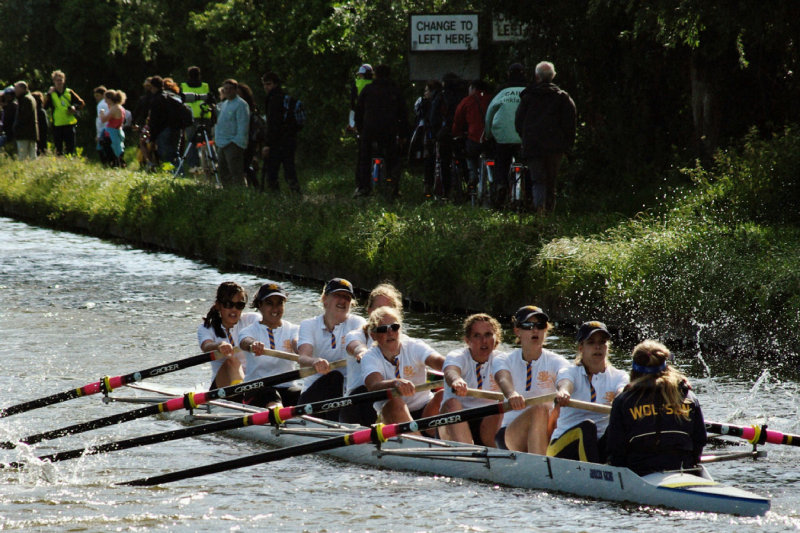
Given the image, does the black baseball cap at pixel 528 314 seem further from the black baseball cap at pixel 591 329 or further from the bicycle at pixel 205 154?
the bicycle at pixel 205 154

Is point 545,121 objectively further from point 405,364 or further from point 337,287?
point 405,364

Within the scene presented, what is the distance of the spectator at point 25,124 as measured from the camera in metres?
29.3

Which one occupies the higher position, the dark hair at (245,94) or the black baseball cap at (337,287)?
the dark hair at (245,94)

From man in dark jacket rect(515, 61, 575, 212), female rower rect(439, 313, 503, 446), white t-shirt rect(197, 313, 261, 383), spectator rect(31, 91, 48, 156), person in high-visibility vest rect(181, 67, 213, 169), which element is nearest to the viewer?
female rower rect(439, 313, 503, 446)

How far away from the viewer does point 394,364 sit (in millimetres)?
10211

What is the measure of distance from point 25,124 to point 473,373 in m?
22.4

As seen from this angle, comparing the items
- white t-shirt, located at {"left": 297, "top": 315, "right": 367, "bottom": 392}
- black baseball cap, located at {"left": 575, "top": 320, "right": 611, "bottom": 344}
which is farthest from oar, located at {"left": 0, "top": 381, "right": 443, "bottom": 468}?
black baseball cap, located at {"left": 575, "top": 320, "right": 611, "bottom": 344}

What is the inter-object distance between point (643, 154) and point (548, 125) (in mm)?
4945

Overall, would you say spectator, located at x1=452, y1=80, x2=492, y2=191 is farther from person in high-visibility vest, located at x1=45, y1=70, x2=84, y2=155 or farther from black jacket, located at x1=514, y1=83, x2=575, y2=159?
person in high-visibility vest, located at x1=45, y1=70, x2=84, y2=155

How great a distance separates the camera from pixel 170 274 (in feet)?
66.5

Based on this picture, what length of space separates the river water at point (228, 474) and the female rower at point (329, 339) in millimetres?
646

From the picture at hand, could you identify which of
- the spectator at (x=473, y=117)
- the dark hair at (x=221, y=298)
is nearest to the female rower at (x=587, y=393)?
the dark hair at (x=221, y=298)

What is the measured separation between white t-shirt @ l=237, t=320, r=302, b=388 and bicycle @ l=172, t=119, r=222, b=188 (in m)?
13.2

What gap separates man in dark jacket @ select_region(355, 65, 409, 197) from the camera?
20625mm
